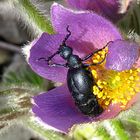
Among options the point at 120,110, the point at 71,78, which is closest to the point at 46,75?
the point at 71,78

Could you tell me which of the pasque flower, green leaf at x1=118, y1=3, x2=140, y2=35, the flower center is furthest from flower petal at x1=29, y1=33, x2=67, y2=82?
green leaf at x1=118, y1=3, x2=140, y2=35

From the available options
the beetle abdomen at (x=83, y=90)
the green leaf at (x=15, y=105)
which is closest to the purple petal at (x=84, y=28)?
the beetle abdomen at (x=83, y=90)

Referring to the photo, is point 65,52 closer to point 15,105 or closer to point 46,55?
point 46,55

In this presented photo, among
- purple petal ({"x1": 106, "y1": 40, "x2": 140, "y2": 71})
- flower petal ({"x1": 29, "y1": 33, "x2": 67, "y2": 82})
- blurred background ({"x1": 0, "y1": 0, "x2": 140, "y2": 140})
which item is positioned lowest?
blurred background ({"x1": 0, "y1": 0, "x2": 140, "y2": 140})

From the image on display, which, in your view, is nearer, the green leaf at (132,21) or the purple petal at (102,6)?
the purple petal at (102,6)

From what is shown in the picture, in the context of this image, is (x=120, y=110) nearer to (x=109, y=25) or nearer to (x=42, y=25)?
(x=109, y=25)

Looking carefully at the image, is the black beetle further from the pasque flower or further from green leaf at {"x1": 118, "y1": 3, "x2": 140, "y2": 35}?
green leaf at {"x1": 118, "y1": 3, "x2": 140, "y2": 35}

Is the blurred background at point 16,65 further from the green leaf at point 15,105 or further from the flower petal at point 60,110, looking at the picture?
the flower petal at point 60,110
